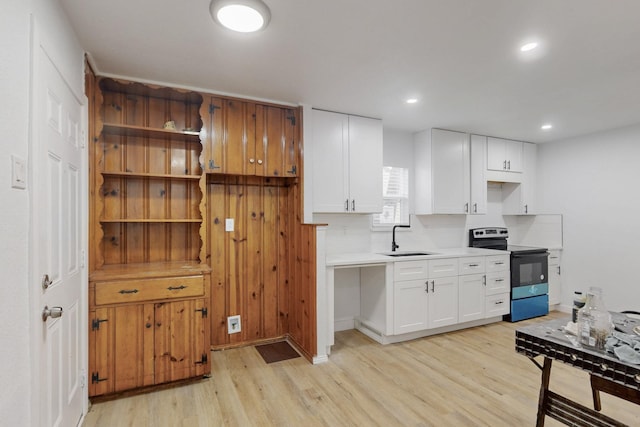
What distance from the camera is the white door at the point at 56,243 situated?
1415 mm

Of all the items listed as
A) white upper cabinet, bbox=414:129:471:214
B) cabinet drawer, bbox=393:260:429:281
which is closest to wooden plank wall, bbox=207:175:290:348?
cabinet drawer, bbox=393:260:429:281

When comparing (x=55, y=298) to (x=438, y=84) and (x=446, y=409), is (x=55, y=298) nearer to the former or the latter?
(x=446, y=409)

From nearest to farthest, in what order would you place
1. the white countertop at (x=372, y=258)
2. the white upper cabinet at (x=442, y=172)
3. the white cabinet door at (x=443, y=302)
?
1. the white countertop at (x=372, y=258)
2. the white cabinet door at (x=443, y=302)
3. the white upper cabinet at (x=442, y=172)

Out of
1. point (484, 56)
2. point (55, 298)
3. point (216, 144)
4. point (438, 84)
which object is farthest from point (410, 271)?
point (55, 298)

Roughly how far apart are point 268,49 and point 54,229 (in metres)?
1.67

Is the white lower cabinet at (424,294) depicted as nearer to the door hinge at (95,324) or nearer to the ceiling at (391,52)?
the ceiling at (391,52)

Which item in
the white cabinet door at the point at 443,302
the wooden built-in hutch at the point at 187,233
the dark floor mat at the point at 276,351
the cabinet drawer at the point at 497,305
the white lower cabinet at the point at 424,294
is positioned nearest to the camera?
the wooden built-in hutch at the point at 187,233

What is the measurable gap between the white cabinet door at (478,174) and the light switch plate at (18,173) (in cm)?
444

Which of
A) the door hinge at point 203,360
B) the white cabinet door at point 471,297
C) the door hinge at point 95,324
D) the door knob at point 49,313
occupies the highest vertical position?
the door knob at point 49,313

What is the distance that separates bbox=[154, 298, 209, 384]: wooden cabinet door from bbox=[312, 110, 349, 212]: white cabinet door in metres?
1.47

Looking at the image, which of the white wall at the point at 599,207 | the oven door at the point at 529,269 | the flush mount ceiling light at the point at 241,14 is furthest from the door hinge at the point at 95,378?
the white wall at the point at 599,207

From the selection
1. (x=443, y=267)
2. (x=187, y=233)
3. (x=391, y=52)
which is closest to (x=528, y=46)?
(x=391, y=52)

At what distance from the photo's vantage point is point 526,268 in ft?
14.1

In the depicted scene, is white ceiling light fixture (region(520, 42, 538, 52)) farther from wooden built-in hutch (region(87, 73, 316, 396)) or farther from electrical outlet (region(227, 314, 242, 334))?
electrical outlet (region(227, 314, 242, 334))
